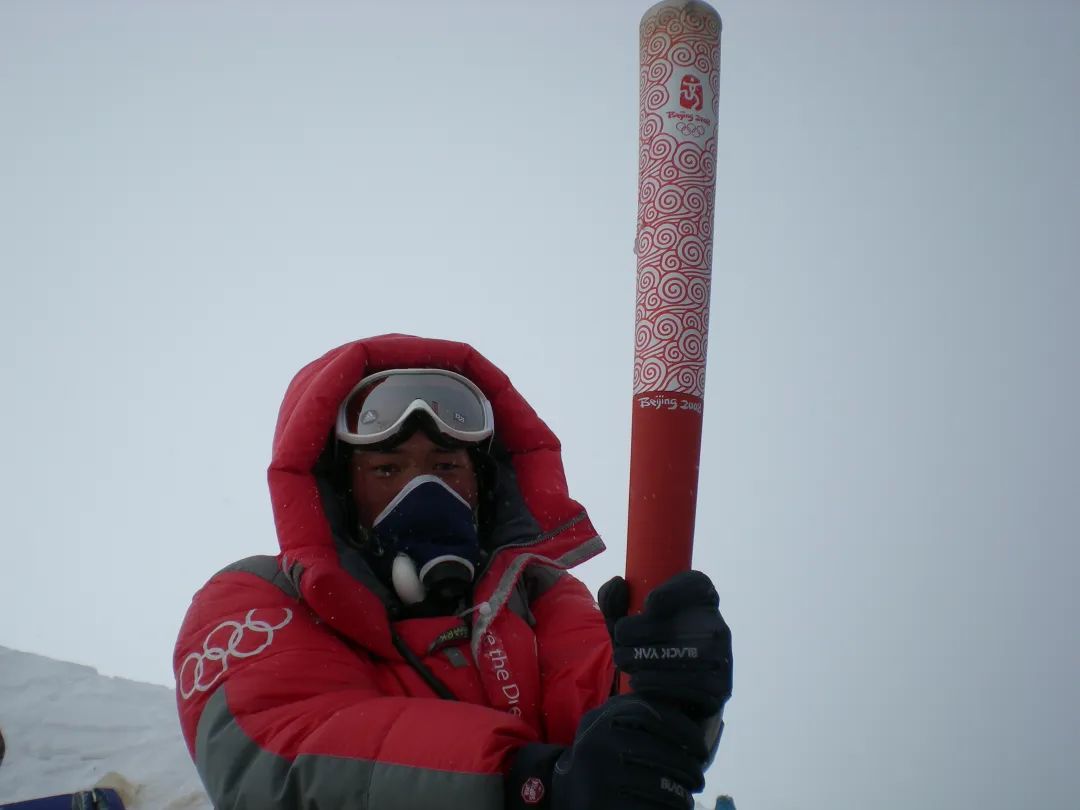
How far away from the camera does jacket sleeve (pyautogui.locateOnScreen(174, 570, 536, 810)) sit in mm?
1866

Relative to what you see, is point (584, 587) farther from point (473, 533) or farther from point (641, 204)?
point (641, 204)

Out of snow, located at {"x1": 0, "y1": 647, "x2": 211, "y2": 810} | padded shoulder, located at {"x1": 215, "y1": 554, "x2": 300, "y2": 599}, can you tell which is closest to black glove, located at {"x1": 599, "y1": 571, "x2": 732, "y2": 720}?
padded shoulder, located at {"x1": 215, "y1": 554, "x2": 300, "y2": 599}

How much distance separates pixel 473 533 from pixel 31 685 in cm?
1050

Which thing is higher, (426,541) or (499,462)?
(499,462)

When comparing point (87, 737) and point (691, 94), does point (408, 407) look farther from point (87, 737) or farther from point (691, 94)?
point (87, 737)

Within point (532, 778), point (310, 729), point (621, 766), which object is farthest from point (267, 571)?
point (621, 766)

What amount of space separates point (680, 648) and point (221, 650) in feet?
4.34

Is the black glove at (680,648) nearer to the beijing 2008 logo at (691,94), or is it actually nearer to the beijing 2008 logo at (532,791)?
the beijing 2008 logo at (532,791)

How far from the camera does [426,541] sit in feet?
9.70

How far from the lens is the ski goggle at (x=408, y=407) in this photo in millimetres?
3188

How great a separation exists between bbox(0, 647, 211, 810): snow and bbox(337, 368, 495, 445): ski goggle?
6455 millimetres

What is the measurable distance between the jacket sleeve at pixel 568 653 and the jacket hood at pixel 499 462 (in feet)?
0.49

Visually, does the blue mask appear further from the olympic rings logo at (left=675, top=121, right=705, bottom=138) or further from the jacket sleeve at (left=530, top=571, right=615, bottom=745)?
the olympic rings logo at (left=675, top=121, right=705, bottom=138)

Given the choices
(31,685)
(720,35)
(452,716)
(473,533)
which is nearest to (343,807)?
(452,716)
